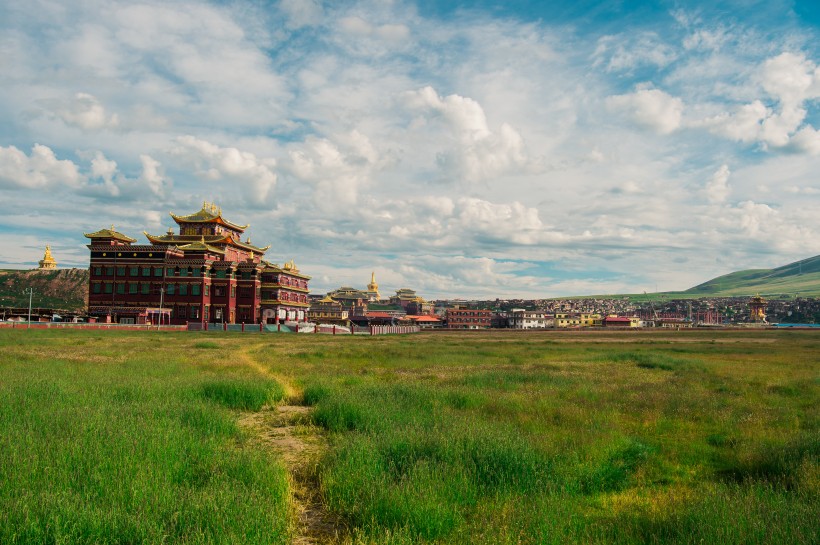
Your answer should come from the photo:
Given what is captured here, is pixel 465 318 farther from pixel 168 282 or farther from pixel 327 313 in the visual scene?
pixel 168 282

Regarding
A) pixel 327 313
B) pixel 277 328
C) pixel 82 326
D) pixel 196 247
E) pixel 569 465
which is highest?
pixel 196 247

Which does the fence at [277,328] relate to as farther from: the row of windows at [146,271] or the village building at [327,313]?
the village building at [327,313]

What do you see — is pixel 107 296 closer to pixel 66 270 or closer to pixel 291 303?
pixel 291 303

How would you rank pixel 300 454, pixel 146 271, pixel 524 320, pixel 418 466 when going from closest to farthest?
1. pixel 418 466
2. pixel 300 454
3. pixel 146 271
4. pixel 524 320

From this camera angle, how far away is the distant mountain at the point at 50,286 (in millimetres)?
135250

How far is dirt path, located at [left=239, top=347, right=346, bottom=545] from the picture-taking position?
6.68 meters

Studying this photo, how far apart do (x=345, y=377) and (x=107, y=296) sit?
75209 millimetres

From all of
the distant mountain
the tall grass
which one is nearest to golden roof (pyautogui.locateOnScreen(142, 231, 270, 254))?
the distant mountain

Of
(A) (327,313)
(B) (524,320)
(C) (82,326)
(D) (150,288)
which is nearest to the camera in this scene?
(C) (82,326)

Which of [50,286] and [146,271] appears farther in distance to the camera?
[50,286]

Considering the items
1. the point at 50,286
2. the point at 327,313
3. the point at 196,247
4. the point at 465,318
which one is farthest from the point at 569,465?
the point at 465,318

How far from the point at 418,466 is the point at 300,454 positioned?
331cm

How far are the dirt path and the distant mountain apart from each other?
464ft

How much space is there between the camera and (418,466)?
26.2ft
